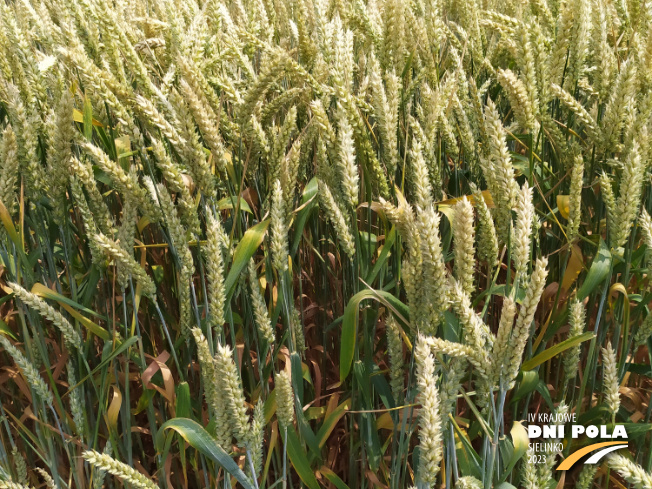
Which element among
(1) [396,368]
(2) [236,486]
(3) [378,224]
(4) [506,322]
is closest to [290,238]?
(3) [378,224]

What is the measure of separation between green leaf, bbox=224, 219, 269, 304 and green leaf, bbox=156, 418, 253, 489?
237 mm

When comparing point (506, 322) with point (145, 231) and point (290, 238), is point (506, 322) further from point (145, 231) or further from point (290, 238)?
point (145, 231)

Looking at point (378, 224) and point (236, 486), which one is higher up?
point (378, 224)

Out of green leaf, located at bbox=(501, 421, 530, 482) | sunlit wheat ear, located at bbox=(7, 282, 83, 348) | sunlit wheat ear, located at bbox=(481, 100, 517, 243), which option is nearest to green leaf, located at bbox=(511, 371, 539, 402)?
green leaf, located at bbox=(501, 421, 530, 482)

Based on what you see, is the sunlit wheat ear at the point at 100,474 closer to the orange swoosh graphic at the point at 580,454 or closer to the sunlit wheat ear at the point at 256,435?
the sunlit wheat ear at the point at 256,435

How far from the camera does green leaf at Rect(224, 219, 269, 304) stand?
117 cm

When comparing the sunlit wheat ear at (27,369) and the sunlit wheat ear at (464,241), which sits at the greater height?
the sunlit wheat ear at (464,241)

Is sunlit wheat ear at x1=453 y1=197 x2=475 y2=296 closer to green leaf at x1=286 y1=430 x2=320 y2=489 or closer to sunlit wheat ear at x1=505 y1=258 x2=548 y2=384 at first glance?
sunlit wheat ear at x1=505 y1=258 x2=548 y2=384

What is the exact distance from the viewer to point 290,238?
166 centimetres

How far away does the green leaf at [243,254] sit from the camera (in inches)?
46.3

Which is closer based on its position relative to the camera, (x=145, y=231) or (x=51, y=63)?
(x=51, y=63)

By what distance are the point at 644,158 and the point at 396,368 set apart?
63cm

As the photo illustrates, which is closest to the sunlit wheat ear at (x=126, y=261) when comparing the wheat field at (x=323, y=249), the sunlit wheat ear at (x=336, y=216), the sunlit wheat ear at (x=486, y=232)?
the wheat field at (x=323, y=249)

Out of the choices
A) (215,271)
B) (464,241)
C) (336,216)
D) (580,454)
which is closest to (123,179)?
(215,271)
